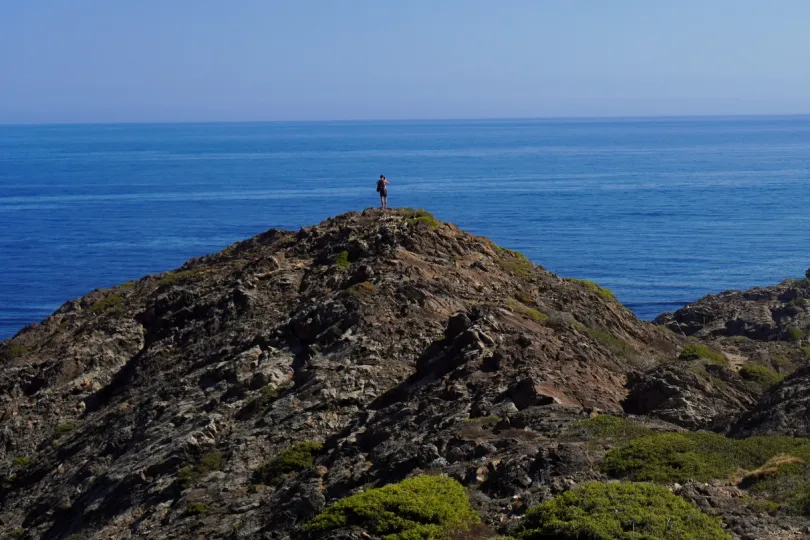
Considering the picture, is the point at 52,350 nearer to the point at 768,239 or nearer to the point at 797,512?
the point at 797,512

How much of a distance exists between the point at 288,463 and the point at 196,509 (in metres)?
2.43

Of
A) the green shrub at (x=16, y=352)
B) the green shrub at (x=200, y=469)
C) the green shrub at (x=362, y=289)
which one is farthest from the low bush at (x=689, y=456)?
the green shrub at (x=16, y=352)

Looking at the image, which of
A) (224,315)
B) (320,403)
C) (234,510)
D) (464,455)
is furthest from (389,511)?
(224,315)

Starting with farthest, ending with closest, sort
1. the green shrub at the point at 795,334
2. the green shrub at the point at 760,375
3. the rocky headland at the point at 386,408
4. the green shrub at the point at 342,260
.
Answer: the green shrub at the point at 795,334 → the green shrub at the point at 342,260 → the green shrub at the point at 760,375 → the rocky headland at the point at 386,408

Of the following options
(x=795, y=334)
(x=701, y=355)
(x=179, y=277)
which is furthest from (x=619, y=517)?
(x=795, y=334)

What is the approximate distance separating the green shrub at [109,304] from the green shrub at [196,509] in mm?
18359

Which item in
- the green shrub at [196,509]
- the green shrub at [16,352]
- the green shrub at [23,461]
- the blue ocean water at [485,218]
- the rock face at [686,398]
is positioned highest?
the rock face at [686,398]

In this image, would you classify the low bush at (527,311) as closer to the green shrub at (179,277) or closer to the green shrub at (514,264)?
the green shrub at (514,264)

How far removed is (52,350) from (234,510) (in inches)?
709

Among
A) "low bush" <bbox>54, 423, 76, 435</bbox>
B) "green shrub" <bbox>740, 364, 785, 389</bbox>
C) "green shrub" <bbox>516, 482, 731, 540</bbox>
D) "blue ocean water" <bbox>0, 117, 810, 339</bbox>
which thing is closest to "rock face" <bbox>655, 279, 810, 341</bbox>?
"blue ocean water" <bbox>0, 117, 810, 339</bbox>

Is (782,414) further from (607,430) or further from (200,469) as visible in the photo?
(200,469)

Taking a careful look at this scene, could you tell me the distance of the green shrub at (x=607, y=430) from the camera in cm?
2080

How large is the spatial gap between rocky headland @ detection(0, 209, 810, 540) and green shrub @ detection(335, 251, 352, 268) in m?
0.09

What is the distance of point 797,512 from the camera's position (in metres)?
16.7
